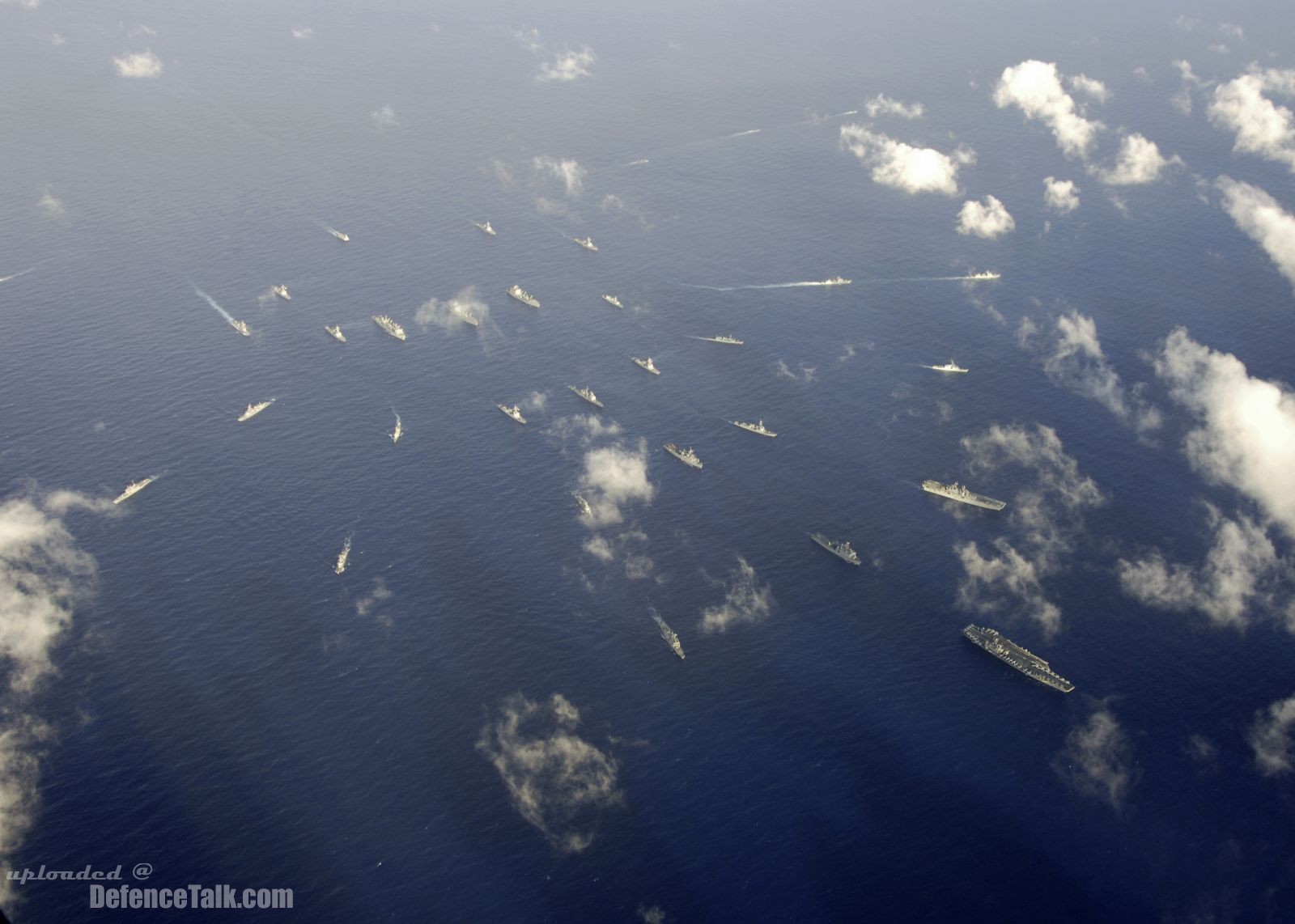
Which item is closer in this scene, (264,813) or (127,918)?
(127,918)

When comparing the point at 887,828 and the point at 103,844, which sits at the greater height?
the point at 887,828

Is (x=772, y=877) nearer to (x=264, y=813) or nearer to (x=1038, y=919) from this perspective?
(x=1038, y=919)

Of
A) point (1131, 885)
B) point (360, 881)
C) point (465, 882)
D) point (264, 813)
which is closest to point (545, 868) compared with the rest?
point (465, 882)

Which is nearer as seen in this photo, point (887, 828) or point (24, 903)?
point (24, 903)

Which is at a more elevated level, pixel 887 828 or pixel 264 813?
pixel 887 828

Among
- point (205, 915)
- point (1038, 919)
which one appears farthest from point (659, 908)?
point (205, 915)

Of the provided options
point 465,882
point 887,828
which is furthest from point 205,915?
point 887,828

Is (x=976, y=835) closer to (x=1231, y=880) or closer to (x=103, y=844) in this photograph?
(x=1231, y=880)

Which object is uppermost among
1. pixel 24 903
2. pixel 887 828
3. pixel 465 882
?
pixel 887 828
